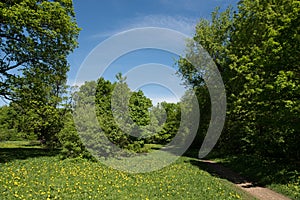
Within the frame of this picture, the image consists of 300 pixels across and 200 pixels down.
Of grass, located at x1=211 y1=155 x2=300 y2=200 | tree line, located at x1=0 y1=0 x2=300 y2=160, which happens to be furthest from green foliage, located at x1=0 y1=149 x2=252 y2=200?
tree line, located at x1=0 y1=0 x2=300 y2=160

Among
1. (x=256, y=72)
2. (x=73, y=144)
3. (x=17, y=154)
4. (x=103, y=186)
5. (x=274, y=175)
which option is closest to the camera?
(x=103, y=186)

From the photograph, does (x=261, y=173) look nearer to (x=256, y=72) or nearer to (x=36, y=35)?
(x=256, y=72)

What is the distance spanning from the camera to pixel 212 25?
95.9 ft

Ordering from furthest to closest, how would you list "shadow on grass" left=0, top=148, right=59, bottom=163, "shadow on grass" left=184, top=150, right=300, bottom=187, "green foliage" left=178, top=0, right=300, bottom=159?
"shadow on grass" left=0, top=148, right=59, bottom=163 → "shadow on grass" left=184, top=150, right=300, bottom=187 → "green foliage" left=178, top=0, right=300, bottom=159

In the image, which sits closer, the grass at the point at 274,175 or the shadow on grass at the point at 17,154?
the grass at the point at 274,175

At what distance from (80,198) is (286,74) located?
11.0 metres

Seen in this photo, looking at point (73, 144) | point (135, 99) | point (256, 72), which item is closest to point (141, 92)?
point (135, 99)

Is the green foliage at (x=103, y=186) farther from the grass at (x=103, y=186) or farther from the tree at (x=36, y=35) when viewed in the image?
the tree at (x=36, y=35)

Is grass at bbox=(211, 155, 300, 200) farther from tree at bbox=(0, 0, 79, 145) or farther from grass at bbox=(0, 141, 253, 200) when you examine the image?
tree at bbox=(0, 0, 79, 145)

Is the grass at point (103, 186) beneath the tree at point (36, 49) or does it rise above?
beneath

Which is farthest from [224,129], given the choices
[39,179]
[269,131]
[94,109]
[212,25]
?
[39,179]

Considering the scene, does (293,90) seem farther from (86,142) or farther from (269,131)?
(86,142)

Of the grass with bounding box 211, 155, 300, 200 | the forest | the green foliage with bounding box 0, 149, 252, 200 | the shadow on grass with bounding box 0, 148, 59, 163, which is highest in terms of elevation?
the forest

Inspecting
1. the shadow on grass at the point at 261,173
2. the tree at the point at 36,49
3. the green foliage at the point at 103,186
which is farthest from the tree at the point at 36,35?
the shadow on grass at the point at 261,173
